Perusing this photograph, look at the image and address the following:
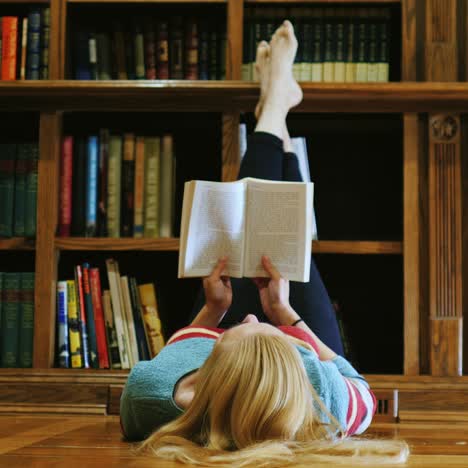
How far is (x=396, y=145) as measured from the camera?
2.44 m

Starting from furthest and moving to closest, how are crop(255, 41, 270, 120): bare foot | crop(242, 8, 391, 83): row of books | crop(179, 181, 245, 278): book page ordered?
1. crop(242, 8, 391, 83): row of books
2. crop(255, 41, 270, 120): bare foot
3. crop(179, 181, 245, 278): book page

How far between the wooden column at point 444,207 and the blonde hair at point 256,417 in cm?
95

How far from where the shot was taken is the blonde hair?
3.63 feet

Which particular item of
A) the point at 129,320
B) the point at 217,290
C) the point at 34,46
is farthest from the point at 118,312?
the point at 34,46

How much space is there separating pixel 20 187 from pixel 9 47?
0.38m

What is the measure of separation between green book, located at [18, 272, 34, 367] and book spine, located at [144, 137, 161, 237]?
1.11 ft

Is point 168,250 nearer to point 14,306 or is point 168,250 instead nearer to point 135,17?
point 14,306

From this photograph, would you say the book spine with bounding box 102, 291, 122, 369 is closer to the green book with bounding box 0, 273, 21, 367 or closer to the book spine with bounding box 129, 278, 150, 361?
the book spine with bounding box 129, 278, 150, 361

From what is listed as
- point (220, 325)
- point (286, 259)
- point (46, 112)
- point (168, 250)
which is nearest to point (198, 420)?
point (286, 259)

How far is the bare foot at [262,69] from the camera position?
2089 mm

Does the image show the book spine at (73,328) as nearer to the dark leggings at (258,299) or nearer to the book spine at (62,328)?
the book spine at (62,328)

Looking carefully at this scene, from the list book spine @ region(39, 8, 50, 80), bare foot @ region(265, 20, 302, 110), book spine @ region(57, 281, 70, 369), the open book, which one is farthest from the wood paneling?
book spine @ region(57, 281, 70, 369)

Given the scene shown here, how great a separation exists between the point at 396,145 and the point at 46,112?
3.30 feet

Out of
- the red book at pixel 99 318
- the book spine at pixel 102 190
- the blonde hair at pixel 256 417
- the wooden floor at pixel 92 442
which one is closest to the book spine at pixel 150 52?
the book spine at pixel 102 190
